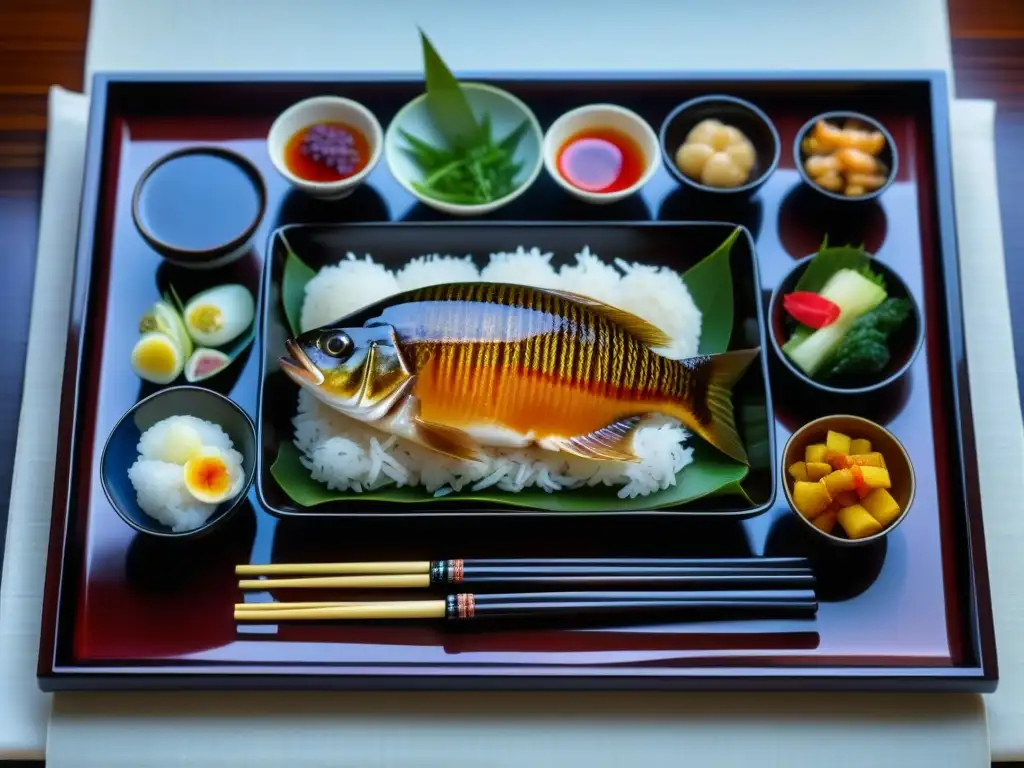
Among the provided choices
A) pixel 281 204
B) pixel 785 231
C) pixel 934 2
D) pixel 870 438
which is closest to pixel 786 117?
pixel 785 231

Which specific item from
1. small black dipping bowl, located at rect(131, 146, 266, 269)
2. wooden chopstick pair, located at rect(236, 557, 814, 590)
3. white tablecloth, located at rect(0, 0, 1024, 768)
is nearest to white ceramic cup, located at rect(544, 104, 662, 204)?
white tablecloth, located at rect(0, 0, 1024, 768)

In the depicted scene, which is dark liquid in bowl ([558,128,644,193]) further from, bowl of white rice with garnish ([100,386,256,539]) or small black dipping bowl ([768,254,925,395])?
bowl of white rice with garnish ([100,386,256,539])

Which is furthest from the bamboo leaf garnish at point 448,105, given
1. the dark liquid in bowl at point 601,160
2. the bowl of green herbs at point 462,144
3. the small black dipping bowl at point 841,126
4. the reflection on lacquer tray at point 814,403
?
the reflection on lacquer tray at point 814,403

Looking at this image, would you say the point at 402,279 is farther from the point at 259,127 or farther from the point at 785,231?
the point at 785,231

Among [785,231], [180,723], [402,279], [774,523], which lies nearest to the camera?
[180,723]

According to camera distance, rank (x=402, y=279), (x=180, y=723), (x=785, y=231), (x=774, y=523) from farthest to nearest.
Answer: (x=785, y=231) < (x=402, y=279) < (x=774, y=523) < (x=180, y=723)

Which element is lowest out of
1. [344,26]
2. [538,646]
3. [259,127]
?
[538,646]

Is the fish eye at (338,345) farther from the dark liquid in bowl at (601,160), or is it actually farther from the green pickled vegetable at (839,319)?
the green pickled vegetable at (839,319)
